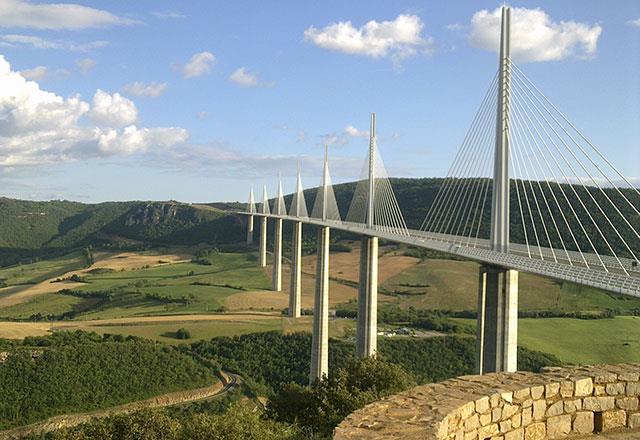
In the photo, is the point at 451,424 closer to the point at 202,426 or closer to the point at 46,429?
the point at 202,426

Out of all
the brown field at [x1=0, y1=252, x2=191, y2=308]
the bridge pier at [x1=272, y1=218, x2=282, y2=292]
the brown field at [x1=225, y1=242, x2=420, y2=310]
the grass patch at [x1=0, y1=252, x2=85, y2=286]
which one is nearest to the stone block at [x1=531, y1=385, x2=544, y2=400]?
the brown field at [x1=225, y1=242, x2=420, y2=310]

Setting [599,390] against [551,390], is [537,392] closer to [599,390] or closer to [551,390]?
[551,390]

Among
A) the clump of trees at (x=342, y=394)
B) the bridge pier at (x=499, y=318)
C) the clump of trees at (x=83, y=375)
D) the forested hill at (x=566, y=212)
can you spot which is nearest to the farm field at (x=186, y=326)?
the clump of trees at (x=83, y=375)

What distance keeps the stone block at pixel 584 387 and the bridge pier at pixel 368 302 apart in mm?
29129

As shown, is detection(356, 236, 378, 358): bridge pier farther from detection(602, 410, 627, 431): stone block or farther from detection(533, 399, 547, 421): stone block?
detection(533, 399, 547, 421): stone block

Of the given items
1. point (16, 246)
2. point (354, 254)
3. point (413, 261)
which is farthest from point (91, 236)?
point (413, 261)

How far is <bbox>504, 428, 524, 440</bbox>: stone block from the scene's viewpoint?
20.7ft

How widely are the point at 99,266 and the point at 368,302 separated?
80.1 metres

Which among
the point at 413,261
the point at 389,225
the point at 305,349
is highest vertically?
the point at 389,225

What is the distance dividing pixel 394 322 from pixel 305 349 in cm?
930

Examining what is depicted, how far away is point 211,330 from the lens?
2090 inches

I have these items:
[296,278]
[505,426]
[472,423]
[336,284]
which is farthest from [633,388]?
[336,284]

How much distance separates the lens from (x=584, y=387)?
6805 mm

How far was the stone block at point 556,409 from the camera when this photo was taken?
6.63m
